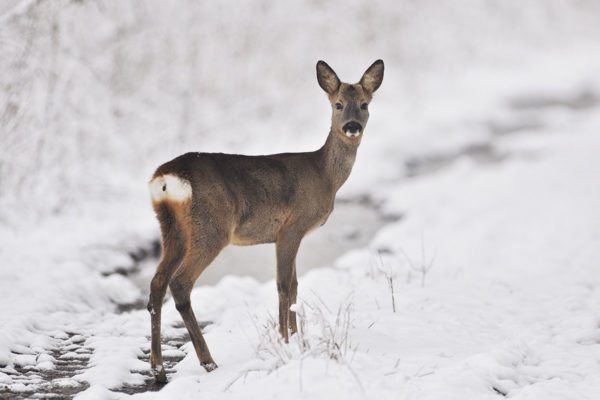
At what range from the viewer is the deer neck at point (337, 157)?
573cm

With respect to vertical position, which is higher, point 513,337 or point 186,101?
point 186,101

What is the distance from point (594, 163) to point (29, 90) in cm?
1007

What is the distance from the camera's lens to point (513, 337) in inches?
232

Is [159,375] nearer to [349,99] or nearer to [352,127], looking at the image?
[352,127]

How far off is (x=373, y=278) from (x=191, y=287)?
3.44 metres

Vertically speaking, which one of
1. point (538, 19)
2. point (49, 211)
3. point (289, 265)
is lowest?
point (289, 265)

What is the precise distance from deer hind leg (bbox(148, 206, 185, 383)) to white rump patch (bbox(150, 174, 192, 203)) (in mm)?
103

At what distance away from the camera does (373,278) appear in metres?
7.80

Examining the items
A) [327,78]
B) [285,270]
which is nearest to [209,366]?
[285,270]

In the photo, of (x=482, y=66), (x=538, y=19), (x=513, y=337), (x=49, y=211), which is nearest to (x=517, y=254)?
(x=513, y=337)

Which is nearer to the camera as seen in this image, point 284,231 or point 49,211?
point 284,231

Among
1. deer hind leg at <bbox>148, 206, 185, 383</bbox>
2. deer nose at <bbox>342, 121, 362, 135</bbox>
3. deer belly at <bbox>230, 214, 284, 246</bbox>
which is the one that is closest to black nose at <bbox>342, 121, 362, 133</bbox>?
deer nose at <bbox>342, 121, 362, 135</bbox>

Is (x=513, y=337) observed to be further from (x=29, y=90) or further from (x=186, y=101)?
(x=186, y=101)

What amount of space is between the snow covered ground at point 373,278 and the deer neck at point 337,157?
1.14 metres
